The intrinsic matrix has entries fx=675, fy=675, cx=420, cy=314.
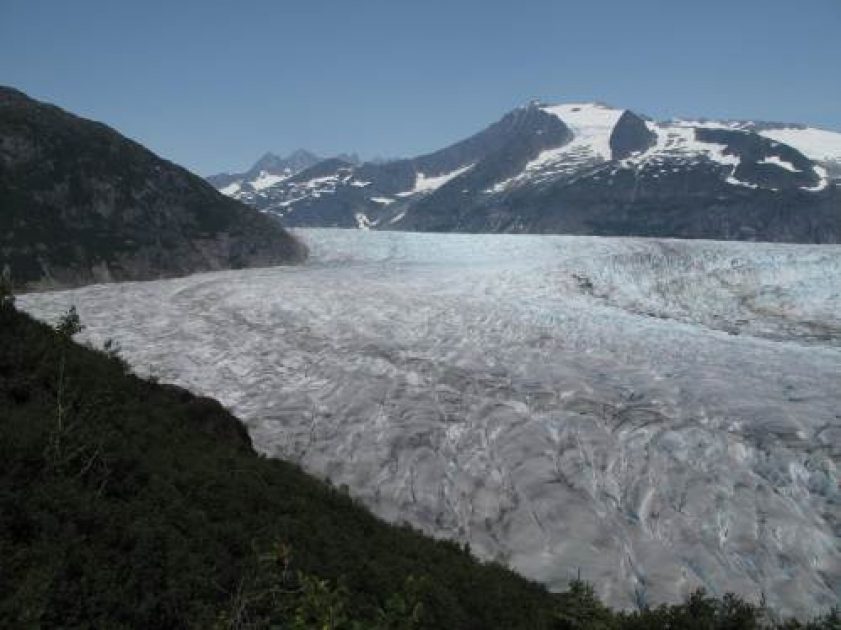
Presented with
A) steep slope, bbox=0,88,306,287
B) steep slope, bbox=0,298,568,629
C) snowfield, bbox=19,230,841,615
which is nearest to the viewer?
steep slope, bbox=0,298,568,629

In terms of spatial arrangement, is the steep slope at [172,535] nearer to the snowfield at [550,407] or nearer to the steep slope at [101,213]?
the snowfield at [550,407]

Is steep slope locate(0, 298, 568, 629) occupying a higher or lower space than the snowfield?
higher

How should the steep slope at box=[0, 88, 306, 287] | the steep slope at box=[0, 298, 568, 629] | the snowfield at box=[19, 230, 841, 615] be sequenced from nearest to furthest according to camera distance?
the steep slope at box=[0, 298, 568, 629], the snowfield at box=[19, 230, 841, 615], the steep slope at box=[0, 88, 306, 287]

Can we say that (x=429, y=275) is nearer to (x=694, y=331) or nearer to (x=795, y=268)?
(x=694, y=331)

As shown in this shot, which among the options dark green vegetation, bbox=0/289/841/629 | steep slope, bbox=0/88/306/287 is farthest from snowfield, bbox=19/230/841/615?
steep slope, bbox=0/88/306/287

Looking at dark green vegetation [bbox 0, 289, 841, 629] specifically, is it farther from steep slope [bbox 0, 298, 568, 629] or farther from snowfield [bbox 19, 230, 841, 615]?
snowfield [bbox 19, 230, 841, 615]

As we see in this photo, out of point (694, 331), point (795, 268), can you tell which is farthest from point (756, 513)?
point (795, 268)

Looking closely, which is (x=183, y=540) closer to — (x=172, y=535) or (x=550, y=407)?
(x=172, y=535)

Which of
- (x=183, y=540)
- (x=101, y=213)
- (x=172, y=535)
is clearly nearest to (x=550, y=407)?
(x=183, y=540)
